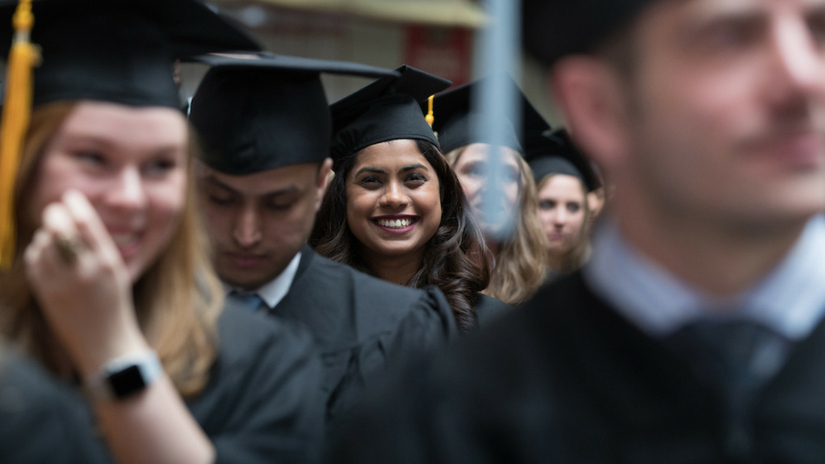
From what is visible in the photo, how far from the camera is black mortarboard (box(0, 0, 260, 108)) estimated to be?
1.63 metres

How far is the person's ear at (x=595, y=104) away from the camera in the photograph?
1.21 metres

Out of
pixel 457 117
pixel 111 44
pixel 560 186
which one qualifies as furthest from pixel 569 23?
pixel 560 186

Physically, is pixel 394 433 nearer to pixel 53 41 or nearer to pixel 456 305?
pixel 53 41

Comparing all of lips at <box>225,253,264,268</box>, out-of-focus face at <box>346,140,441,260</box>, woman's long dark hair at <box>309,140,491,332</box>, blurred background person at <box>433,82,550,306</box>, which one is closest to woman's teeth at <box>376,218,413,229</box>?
out-of-focus face at <box>346,140,441,260</box>

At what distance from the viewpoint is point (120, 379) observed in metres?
1.40

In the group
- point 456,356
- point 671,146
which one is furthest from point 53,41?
point 671,146

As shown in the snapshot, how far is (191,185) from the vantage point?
1.79 m

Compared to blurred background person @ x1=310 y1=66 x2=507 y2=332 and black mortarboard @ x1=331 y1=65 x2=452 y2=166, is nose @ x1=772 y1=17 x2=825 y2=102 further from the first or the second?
black mortarboard @ x1=331 y1=65 x2=452 y2=166

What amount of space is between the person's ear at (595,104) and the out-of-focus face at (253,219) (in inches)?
47.8

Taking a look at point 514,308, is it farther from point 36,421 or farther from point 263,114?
point 263,114

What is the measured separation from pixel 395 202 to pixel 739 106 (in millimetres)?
2250

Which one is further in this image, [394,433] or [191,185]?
[191,185]

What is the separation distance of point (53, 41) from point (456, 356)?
1.06 metres

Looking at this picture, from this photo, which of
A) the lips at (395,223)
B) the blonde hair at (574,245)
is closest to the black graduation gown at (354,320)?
the lips at (395,223)
